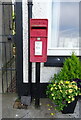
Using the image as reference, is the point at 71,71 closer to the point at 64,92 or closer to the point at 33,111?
the point at 64,92

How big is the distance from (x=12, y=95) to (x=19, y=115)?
0.88 meters

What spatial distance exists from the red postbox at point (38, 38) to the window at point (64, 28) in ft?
2.02

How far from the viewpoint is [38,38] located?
2770 millimetres

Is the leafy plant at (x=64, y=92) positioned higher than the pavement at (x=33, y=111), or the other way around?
the leafy plant at (x=64, y=92)

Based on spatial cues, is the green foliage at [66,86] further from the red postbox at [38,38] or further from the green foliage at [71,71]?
the red postbox at [38,38]

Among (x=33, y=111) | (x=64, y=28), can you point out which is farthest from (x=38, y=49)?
(x=33, y=111)

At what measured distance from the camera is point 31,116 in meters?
2.86

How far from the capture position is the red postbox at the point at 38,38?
107 inches

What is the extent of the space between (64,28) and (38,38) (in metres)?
0.96

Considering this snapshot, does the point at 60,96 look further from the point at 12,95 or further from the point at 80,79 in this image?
the point at 12,95

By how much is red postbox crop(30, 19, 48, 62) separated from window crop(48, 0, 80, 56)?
0.61 m

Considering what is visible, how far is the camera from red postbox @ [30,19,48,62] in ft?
8.93

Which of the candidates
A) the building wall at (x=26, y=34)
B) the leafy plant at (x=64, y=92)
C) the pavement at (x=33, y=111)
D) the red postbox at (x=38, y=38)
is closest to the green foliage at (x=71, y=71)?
the leafy plant at (x=64, y=92)

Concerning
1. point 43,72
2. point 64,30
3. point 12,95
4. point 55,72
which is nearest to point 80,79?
point 55,72
